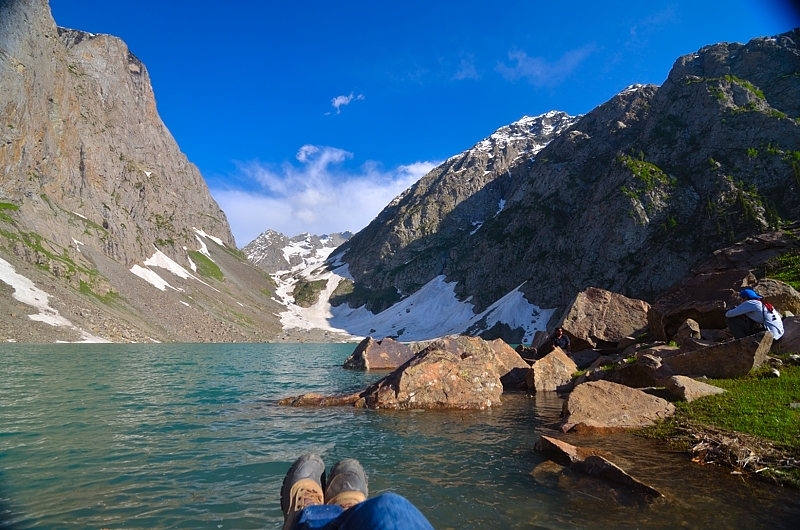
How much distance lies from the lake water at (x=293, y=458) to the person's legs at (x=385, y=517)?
12.2 ft

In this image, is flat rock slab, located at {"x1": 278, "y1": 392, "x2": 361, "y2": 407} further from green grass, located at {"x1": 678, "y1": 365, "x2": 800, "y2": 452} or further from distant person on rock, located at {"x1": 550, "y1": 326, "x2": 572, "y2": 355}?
distant person on rock, located at {"x1": 550, "y1": 326, "x2": 572, "y2": 355}

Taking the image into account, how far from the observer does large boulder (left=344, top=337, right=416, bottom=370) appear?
1592 inches

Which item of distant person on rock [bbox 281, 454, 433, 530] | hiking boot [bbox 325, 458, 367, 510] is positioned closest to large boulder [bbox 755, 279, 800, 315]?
hiking boot [bbox 325, 458, 367, 510]

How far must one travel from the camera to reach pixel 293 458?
10.1m

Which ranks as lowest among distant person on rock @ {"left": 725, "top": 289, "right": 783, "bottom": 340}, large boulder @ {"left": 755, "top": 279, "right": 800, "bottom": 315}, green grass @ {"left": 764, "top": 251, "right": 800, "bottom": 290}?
distant person on rock @ {"left": 725, "top": 289, "right": 783, "bottom": 340}

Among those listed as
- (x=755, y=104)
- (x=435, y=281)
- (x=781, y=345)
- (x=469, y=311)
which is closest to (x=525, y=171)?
(x=435, y=281)

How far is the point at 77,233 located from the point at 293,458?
129m

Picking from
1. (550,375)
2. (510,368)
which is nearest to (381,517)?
(550,375)

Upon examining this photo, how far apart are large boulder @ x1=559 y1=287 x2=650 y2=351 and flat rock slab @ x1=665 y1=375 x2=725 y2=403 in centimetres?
1588

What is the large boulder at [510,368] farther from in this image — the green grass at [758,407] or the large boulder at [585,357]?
the green grass at [758,407]

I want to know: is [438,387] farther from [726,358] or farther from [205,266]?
[205,266]

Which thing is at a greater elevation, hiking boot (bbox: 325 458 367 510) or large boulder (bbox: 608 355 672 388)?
large boulder (bbox: 608 355 672 388)

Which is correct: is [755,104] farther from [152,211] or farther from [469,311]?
[152,211]

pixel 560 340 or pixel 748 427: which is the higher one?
pixel 560 340
